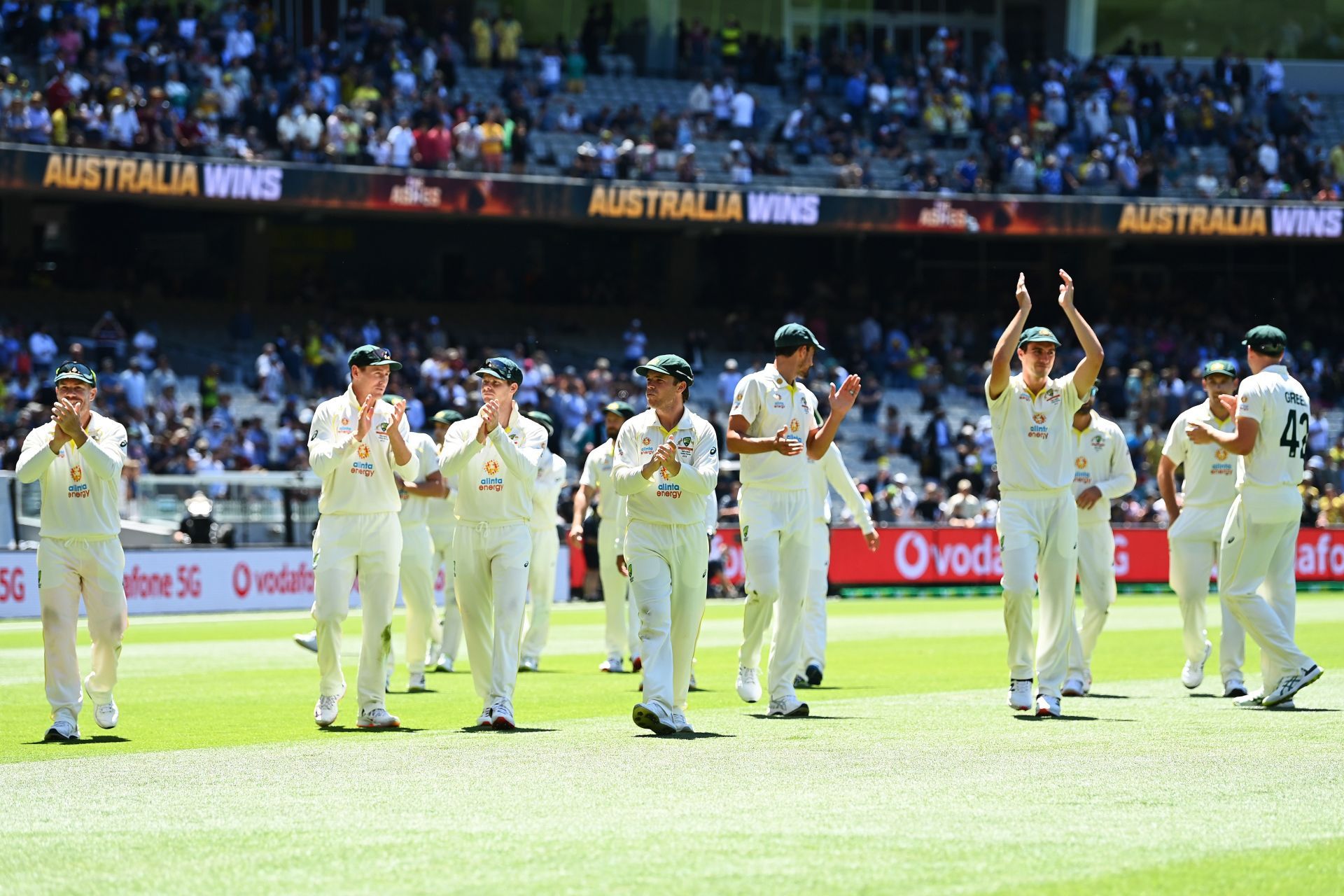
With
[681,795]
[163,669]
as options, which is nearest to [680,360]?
[681,795]

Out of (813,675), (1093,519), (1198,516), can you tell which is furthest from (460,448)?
(1198,516)

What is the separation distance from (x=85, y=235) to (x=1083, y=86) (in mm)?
25515

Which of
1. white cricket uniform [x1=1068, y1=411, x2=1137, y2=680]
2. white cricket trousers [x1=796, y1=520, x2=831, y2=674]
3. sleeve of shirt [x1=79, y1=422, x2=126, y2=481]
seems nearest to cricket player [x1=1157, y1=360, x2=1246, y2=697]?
white cricket uniform [x1=1068, y1=411, x2=1137, y2=680]

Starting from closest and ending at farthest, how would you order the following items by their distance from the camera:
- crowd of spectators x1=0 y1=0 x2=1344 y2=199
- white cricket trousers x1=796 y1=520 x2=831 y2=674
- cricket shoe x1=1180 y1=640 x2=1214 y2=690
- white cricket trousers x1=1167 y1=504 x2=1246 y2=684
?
cricket shoe x1=1180 y1=640 x2=1214 y2=690
white cricket trousers x1=1167 y1=504 x2=1246 y2=684
white cricket trousers x1=796 y1=520 x2=831 y2=674
crowd of spectators x1=0 y1=0 x2=1344 y2=199

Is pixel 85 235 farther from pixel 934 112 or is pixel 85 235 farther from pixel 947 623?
pixel 947 623

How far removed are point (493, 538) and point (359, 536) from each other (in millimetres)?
846

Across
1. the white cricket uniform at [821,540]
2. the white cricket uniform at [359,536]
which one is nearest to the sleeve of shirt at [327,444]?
the white cricket uniform at [359,536]

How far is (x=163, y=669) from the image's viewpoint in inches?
680

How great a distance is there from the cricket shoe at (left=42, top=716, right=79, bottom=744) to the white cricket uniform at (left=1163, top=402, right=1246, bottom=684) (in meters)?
8.04

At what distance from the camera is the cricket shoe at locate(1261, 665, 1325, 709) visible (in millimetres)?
11922

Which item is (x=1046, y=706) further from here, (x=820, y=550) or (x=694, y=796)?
(x=694, y=796)

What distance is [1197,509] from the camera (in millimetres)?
14234

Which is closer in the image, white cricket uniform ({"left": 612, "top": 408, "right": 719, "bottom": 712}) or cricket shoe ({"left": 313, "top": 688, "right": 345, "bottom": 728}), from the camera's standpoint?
white cricket uniform ({"left": 612, "top": 408, "right": 719, "bottom": 712})

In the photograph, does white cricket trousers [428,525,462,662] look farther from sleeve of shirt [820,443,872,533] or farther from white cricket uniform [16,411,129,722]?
white cricket uniform [16,411,129,722]
